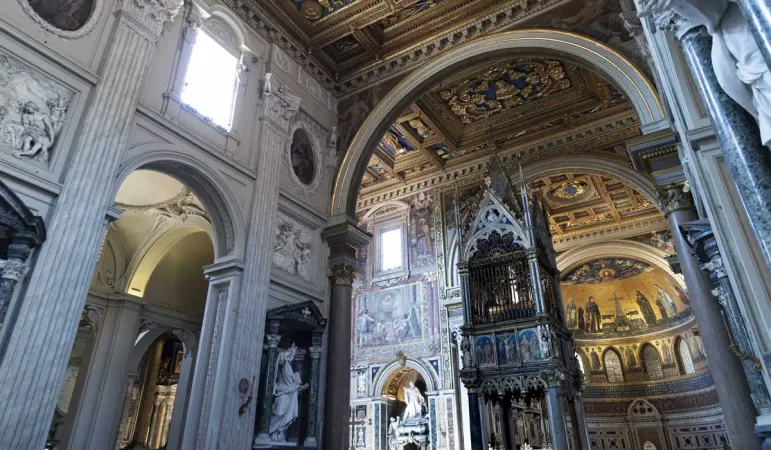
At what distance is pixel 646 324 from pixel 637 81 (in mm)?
18022

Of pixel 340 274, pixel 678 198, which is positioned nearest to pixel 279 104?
pixel 340 274

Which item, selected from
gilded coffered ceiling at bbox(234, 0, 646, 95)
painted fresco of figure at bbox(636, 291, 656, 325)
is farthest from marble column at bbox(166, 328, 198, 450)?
painted fresco of figure at bbox(636, 291, 656, 325)

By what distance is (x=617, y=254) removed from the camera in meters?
20.3

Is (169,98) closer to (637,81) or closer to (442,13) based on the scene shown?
(442,13)

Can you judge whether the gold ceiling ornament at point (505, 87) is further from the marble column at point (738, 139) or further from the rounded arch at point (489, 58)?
the marble column at point (738, 139)

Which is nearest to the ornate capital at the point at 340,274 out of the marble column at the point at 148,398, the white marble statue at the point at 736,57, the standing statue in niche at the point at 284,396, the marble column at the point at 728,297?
the standing statue in niche at the point at 284,396

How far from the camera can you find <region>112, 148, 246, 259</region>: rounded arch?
7785 mm

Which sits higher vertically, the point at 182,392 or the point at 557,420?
the point at 182,392

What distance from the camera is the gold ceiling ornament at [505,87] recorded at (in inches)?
515

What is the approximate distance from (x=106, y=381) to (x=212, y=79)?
21.6 ft

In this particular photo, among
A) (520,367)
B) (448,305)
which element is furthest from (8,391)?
(448,305)

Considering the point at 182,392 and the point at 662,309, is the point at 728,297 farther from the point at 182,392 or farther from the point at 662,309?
the point at 662,309

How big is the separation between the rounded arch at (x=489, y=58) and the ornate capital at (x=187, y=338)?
497cm

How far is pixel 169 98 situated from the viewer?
25.8 feet
